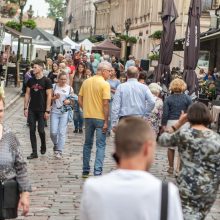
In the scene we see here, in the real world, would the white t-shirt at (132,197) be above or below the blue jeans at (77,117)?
above

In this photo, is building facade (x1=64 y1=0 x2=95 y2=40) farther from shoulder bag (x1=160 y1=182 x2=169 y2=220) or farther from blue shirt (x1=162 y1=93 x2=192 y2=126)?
shoulder bag (x1=160 y1=182 x2=169 y2=220)

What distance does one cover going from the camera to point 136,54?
190ft

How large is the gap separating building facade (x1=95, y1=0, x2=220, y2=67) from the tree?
9428 centimetres

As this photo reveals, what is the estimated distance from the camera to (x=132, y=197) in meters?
3.36

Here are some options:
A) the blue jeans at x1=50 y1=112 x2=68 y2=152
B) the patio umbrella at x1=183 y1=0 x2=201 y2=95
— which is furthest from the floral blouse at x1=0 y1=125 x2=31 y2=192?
the patio umbrella at x1=183 y1=0 x2=201 y2=95

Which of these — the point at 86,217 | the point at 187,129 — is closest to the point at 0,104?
the point at 187,129

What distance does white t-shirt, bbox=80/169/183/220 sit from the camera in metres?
3.35

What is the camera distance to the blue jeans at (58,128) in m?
12.7

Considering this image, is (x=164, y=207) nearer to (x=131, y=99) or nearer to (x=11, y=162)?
(x=11, y=162)

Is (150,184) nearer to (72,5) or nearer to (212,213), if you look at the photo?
(212,213)

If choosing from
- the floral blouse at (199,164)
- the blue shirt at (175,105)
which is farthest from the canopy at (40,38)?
the floral blouse at (199,164)

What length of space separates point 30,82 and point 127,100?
2255 mm

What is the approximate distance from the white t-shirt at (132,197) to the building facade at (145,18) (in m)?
31.6

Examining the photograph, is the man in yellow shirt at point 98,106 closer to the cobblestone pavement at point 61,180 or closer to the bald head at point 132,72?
the bald head at point 132,72
